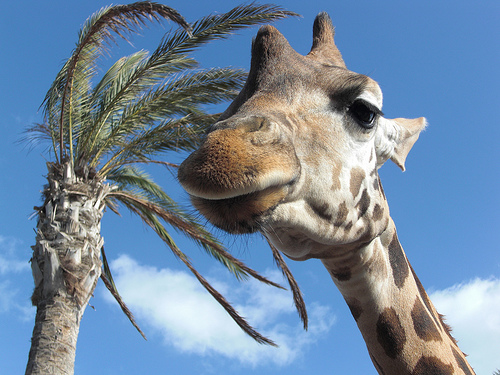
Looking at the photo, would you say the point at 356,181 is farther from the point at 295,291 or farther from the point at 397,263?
the point at 295,291

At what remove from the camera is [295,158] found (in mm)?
1806

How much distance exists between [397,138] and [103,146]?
6.20 meters

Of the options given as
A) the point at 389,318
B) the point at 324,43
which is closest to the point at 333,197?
the point at 389,318

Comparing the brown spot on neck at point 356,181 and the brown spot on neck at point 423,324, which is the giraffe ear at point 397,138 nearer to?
the brown spot on neck at point 356,181

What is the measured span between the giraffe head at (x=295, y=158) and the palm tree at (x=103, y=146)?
4420 millimetres

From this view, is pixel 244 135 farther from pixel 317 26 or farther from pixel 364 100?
pixel 317 26

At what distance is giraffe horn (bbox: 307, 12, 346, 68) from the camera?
2719mm

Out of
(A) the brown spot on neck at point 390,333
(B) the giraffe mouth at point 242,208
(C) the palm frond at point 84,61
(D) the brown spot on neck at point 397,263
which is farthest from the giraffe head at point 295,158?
(C) the palm frond at point 84,61

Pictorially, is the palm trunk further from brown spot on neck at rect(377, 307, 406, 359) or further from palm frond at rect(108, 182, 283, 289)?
brown spot on neck at rect(377, 307, 406, 359)

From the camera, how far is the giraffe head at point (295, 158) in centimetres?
160

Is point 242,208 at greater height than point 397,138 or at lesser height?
lesser

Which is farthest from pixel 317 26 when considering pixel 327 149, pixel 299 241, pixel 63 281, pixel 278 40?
pixel 63 281

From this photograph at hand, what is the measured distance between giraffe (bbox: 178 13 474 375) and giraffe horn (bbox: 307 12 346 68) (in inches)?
3.0

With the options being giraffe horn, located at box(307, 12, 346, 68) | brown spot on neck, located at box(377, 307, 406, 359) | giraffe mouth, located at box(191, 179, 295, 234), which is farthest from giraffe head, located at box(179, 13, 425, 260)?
brown spot on neck, located at box(377, 307, 406, 359)
